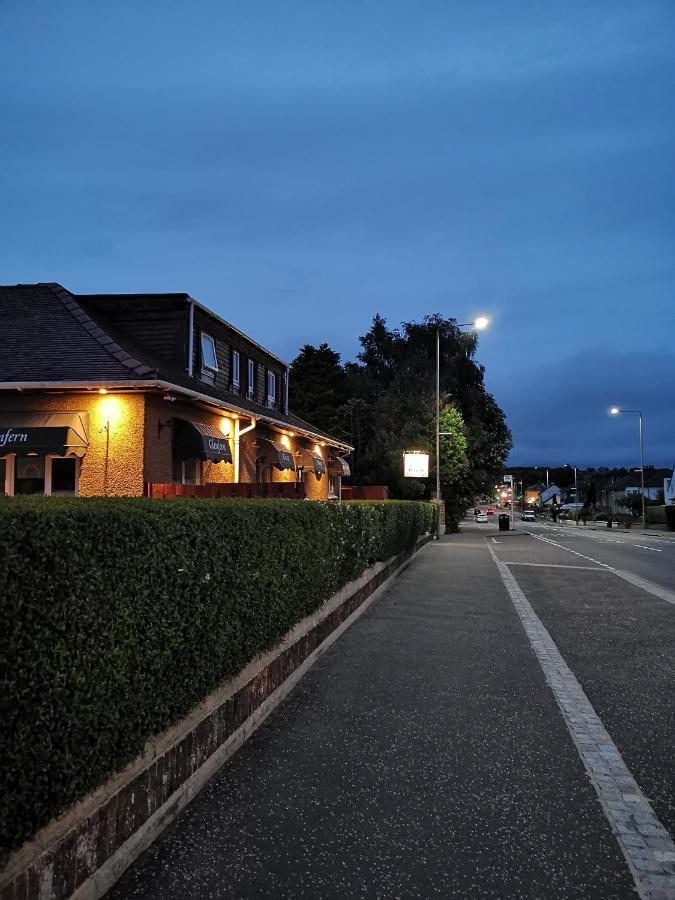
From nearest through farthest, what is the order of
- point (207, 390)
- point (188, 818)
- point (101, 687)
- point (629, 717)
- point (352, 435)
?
point (101, 687)
point (188, 818)
point (629, 717)
point (207, 390)
point (352, 435)

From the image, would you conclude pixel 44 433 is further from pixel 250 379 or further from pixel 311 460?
pixel 311 460

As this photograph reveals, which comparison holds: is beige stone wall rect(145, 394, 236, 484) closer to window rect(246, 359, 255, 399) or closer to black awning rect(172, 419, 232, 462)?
black awning rect(172, 419, 232, 462)

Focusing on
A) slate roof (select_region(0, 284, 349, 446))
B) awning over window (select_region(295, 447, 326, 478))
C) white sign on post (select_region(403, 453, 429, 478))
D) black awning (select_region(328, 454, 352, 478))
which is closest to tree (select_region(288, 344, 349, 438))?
white sign on post (select_region(403, 453, 429, 478))

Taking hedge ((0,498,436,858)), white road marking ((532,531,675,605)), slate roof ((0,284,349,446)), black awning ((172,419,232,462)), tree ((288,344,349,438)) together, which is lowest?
white road marking ((532,531,675,605))

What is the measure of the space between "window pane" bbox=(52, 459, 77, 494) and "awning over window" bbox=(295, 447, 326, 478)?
1103 centimetres

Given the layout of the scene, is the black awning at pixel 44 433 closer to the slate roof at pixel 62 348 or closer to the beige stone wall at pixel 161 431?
the slate roof at pixel 62 348

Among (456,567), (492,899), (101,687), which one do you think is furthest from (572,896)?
(456,567)

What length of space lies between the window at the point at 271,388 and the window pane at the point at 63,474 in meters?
11.3

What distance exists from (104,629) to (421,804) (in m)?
2.14

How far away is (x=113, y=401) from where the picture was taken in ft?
48.0

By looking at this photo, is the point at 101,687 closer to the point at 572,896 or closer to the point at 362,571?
the point at 572,896

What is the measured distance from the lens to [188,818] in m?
3.72

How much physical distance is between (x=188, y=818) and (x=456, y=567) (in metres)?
15.0

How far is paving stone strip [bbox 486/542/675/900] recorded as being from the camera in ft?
10.6
